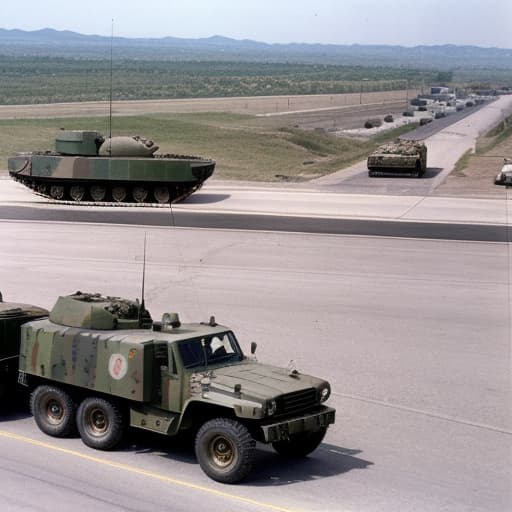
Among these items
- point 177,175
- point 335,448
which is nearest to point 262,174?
point 177,175

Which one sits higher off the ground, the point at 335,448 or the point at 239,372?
the point at 239,372

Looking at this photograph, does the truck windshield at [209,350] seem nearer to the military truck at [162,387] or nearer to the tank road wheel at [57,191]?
the military truck at [162,387]

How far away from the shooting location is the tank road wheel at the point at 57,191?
137ft

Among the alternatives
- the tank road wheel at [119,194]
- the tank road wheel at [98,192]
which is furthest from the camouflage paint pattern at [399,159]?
the tank road wheel at [98,192]

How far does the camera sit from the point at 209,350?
14.2m

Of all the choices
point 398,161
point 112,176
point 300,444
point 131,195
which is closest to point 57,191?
point 112,176

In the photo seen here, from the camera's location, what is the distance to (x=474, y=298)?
82.1 ft

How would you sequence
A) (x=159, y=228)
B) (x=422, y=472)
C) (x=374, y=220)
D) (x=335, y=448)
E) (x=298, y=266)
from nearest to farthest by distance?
1. (x=422, y=472)
2. (x=335, y=448)
3. (x=298, y=266)
4. (x=159, y=228)
5. (x=374, y=220)

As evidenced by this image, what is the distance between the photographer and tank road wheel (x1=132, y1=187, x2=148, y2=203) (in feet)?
135

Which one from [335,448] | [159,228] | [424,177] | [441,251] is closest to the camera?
[335,448]

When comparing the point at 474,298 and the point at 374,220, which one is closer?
the point at 474,298

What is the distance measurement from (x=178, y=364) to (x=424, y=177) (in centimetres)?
3968

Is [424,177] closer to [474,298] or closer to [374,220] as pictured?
[374,220]

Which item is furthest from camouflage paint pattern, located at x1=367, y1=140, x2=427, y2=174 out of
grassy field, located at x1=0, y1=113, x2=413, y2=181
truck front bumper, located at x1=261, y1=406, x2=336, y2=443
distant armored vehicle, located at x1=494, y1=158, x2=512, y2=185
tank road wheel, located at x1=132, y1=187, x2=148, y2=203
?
truck front bumper, located at x1=261, y1=406, x2=336, y2=443
